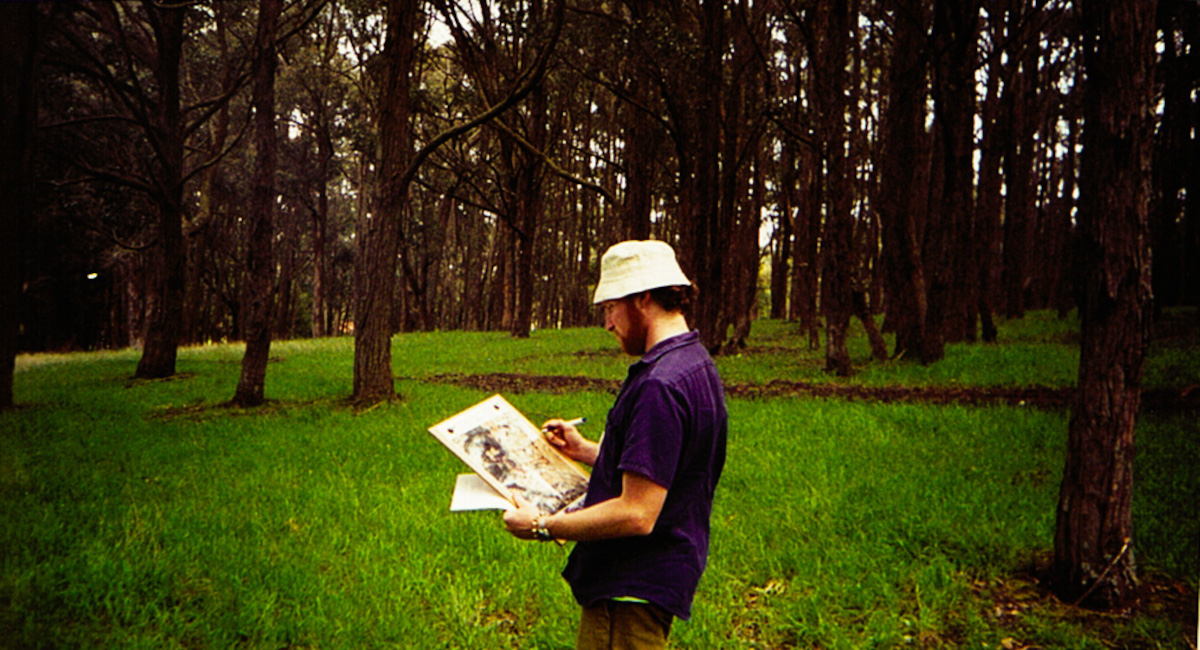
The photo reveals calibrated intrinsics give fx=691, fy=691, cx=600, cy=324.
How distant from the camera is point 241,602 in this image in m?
4.00

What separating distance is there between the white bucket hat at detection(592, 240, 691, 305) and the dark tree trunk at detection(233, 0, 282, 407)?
8924mm

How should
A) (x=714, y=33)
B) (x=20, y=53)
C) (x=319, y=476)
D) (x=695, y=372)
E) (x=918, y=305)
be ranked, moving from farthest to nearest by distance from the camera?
1. (x=714, y=33)
2. (x=918, y=305)
3. (x=319, y=476)
4. (x=20, y=53)
5. (x=695, y=372)

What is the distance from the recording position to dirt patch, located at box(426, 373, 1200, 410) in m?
7.71

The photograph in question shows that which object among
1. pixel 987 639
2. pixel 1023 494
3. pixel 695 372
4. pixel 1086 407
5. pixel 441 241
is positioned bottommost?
pixel 987 639

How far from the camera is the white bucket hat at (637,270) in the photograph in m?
1.86

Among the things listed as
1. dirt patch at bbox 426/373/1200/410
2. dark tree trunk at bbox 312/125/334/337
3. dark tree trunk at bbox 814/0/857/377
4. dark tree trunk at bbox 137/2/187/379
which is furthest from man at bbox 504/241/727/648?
dark tree trunk at bbox 312/125/334/337

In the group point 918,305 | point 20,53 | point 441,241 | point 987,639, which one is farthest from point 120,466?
point 441,241

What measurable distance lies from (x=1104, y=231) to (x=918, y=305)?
9155 mm

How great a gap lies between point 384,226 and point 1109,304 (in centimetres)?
833

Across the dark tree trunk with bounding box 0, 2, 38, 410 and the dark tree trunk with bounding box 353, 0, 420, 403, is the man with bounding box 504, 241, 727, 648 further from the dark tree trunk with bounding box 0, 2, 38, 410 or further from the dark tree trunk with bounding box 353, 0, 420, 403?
the dark tree trunk with bounding box 353, 0, 420, 403

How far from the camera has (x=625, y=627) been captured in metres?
1.88

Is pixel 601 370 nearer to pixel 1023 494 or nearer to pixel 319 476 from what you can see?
pixel 319 476

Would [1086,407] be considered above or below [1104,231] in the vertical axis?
below

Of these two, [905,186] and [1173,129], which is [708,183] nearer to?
[905,186]
